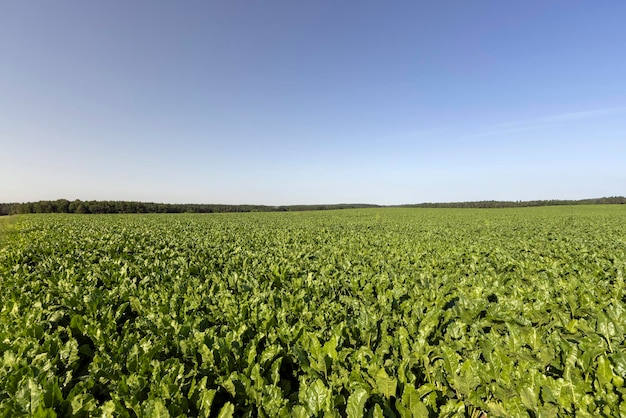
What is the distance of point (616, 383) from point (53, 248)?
14718 millimetres

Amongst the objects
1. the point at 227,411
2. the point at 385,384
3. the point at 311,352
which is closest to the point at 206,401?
the point at 227,411

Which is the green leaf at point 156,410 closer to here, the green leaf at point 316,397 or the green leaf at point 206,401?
the green leaf at point 206,401

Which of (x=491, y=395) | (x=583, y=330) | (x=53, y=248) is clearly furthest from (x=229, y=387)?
(x=53, y=248)

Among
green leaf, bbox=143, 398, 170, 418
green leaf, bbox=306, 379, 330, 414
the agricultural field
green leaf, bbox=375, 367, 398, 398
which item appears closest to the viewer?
green leaf, bbox=143, 398, 170, 418

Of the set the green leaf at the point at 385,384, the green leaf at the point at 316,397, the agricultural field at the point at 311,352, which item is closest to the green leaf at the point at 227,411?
the agricultural field at the point at 311,352

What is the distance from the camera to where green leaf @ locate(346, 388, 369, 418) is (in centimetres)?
214

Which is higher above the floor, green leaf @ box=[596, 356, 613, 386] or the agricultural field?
green leaf @ box=[596, 356, 613, 386]

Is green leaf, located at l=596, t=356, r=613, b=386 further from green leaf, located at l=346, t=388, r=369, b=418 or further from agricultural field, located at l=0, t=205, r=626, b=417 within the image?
green leaf, located at l=346, t=388, r=369, b=418

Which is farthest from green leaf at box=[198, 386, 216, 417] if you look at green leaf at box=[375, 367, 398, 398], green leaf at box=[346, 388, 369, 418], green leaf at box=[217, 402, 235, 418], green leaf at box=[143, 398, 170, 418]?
green leaf at box=[375, 367, 398, 398]

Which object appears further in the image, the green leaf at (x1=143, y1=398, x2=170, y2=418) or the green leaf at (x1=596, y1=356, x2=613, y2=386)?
the green leaf at (x1=596, y1=356, x2=613, y2=386)

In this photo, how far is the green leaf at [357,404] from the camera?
214 centimetres

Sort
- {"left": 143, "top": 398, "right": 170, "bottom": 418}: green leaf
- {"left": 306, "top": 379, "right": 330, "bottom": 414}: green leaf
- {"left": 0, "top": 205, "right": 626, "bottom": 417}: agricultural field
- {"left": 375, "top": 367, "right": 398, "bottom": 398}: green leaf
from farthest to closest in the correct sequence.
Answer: {"left": 375, "top": 367, "right": 398, "bottom": 398}: green leaf, {"left": 0, "top": 205, "right": 626, "bottom": 417}: agricultural field, {"left": 306, "top": 379, "right": 330, "bottom": 414}: green leaf, {"left": 143, "top": 398, "right": 170, "bottom": 418}: green leaf

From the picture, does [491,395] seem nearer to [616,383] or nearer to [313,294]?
[616,383]

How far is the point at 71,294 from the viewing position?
206 inches
